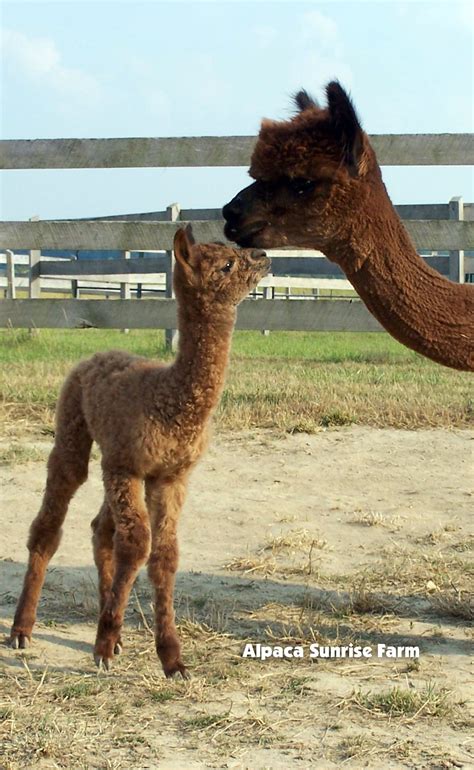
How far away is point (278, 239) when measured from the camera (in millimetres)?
3938

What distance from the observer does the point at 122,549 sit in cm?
424

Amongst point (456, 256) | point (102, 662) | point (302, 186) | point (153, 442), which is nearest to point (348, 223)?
point (302, 186)

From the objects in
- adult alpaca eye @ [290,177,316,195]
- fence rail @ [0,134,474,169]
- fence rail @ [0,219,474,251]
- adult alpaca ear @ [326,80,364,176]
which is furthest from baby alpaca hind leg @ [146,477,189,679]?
fence rail @ [0,134,474,169]

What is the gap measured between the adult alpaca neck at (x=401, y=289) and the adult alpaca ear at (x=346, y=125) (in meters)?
0.20

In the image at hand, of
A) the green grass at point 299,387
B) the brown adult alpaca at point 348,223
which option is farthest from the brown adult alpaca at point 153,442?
the green grass at point 299,387

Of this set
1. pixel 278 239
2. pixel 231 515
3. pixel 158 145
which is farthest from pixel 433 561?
pixel 158 145

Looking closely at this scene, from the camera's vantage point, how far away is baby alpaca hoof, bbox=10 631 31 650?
462cm

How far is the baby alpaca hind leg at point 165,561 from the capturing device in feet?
13.8

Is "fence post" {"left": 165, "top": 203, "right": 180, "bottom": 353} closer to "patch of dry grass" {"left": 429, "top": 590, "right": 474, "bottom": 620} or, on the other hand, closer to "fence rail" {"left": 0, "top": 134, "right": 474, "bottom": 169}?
"fence rail" {"left": 0, "top": 134, "right": 474, "bottom": 169}

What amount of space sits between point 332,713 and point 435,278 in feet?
5.55

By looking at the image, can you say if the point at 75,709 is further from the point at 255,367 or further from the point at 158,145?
the point at 255,367

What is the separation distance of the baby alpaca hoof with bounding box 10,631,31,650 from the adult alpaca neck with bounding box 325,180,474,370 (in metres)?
2.15

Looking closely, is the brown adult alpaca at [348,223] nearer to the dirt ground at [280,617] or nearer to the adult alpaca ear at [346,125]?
the adult alpaca ear at [346,125]

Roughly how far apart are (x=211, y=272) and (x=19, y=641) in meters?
1.87
